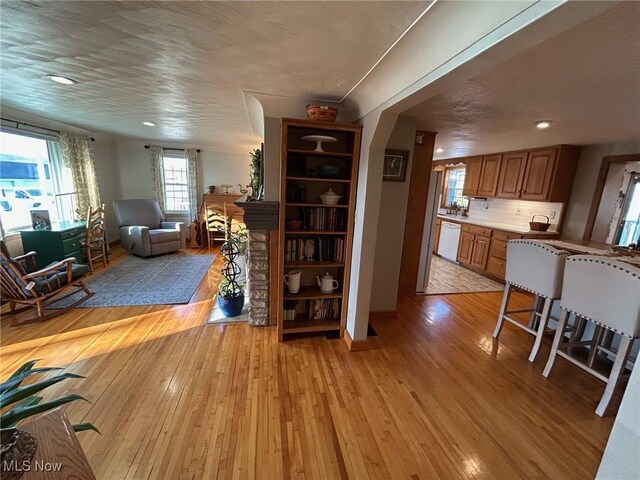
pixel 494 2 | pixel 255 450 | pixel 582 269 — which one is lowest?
pixel 255 450

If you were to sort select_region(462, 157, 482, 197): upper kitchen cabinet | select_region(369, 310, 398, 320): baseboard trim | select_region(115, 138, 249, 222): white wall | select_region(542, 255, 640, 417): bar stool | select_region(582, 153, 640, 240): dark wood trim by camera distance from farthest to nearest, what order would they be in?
select_region(115, 138, 249, 222): white wall < select_region(462, 157, 482, 197): upper kitchen cabinet < select_region(582, 153, 640, 240): dark wood trim < select_region(369, 310, 398, 320): baseboard trim < select_region(542, 255, 640, 417): bar stool

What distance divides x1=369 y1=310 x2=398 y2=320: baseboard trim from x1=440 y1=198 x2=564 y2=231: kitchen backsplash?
3.20m

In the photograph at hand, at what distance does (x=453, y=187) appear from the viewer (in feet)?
20.6

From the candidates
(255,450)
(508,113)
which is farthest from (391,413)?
(508,113)

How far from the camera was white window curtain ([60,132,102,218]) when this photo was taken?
4.24m

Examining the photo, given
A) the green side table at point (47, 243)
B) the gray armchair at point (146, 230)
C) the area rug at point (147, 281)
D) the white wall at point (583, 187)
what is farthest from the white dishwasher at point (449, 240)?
the green side table at point (47, 243)

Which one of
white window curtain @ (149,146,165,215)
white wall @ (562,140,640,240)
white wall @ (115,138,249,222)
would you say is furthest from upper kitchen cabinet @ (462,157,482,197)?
white window curtain @ (149,146,165,215)

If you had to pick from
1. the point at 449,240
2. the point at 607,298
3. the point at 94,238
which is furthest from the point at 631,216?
the point at 94,238

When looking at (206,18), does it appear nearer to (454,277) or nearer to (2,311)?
(2,311)

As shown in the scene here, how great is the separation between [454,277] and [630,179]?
2.53 metres

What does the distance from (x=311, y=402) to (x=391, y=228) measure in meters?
1.85

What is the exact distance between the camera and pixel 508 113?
8.03ft

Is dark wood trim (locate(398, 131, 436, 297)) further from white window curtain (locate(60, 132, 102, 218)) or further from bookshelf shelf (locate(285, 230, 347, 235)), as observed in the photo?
white window curtain (locate(60, 132, 102, 218))

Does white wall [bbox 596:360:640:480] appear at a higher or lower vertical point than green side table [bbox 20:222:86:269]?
higher
